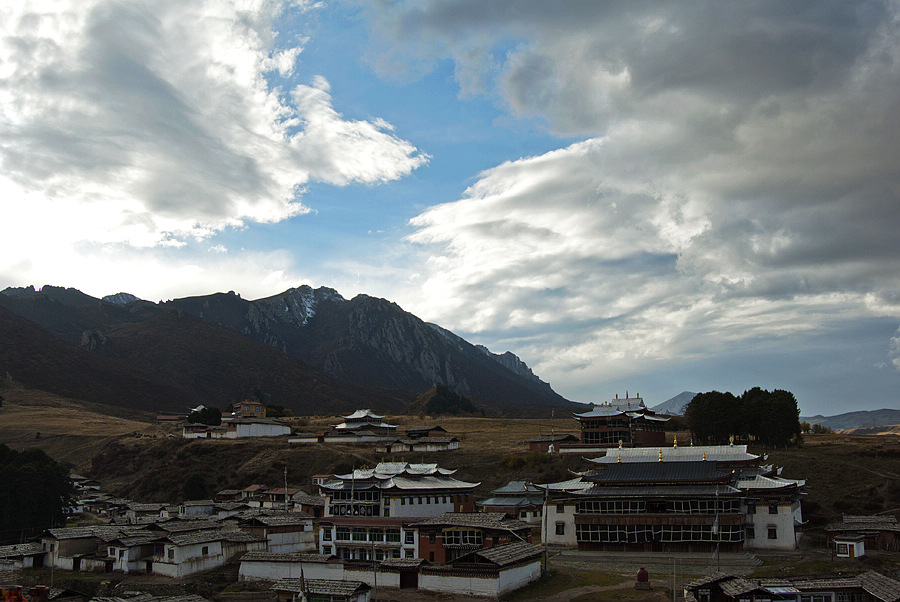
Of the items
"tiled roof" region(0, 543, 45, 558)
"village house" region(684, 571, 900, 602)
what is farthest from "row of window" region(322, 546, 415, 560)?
"village house" region(684, 571, 900, 602)

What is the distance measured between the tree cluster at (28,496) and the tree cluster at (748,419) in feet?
279

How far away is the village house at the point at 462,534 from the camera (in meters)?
57.5

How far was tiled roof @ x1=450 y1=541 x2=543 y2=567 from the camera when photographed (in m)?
50.0

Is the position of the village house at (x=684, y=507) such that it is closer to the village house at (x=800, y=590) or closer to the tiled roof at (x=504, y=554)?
the tiled roof at (x=504, y=554)

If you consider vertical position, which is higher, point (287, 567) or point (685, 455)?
point (685, 455)

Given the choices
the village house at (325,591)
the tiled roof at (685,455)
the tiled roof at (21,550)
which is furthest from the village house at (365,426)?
the village house at (325,591)

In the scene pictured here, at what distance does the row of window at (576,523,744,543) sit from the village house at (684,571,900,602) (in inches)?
653

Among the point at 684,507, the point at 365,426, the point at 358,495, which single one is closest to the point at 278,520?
the point at 358,495

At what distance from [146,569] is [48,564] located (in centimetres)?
1078

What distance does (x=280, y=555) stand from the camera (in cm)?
5922

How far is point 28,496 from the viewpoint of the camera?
7981 centimetres

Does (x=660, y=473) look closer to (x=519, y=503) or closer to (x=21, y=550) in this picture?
(x=519, y=503)

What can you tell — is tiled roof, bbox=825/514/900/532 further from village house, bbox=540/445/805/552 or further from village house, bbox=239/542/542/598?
village house, bbox=239/542/542/598

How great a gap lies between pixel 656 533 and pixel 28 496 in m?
66.8
